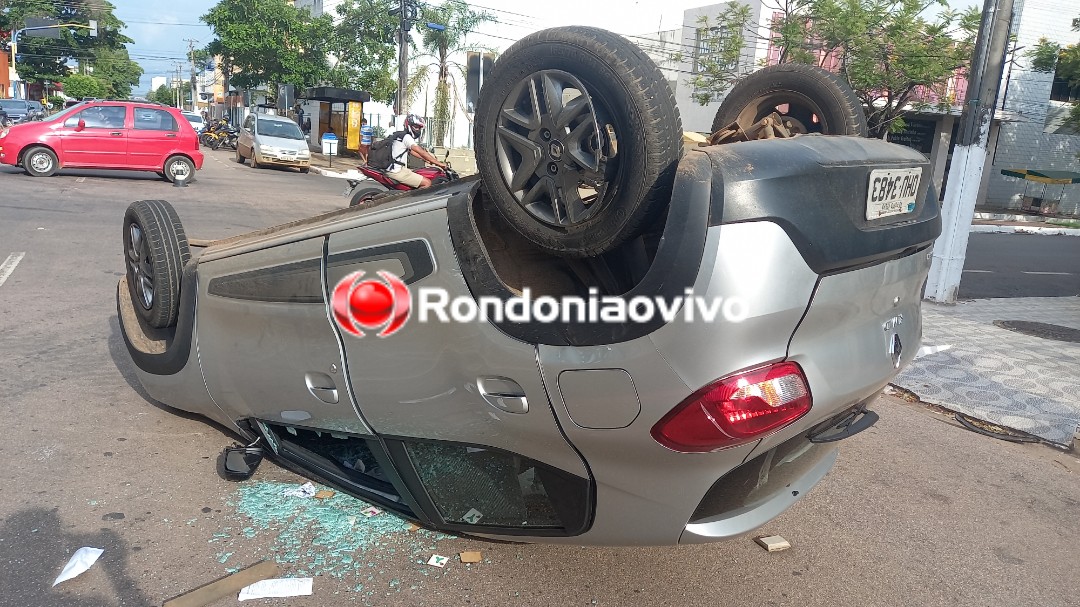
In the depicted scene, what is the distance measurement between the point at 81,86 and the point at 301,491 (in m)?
73.8

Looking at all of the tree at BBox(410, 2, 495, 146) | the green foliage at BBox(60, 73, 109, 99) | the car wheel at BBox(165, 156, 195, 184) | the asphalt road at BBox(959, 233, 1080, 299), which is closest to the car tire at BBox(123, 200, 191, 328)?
the asphalt road at BBox(959, 233, 1080, 299)

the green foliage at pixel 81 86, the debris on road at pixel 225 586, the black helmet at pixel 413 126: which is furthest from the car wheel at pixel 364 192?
the green foliage at pixel 81 86

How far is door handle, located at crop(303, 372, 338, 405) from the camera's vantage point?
2971 millimetres

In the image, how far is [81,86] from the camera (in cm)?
6469

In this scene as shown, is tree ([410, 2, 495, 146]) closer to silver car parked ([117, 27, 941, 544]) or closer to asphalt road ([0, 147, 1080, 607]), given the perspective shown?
asphalt road ([0, 147, 1080, 607])

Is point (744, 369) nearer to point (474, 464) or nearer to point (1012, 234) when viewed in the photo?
point (474, 464)

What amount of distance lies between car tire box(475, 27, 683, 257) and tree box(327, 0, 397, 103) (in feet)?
110

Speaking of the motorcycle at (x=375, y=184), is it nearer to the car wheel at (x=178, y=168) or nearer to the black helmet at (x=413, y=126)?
the black helmet at (x=413, y=126)

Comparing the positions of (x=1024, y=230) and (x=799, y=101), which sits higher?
(x=799, y=101)

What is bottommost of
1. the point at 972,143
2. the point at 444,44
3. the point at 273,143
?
the point at 273,143

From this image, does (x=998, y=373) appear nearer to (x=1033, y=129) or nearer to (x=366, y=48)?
(x=1033, y=129)

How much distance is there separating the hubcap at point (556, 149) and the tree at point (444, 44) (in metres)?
28.8

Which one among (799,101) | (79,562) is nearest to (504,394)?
(79,562)

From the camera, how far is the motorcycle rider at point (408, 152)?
429 inches
